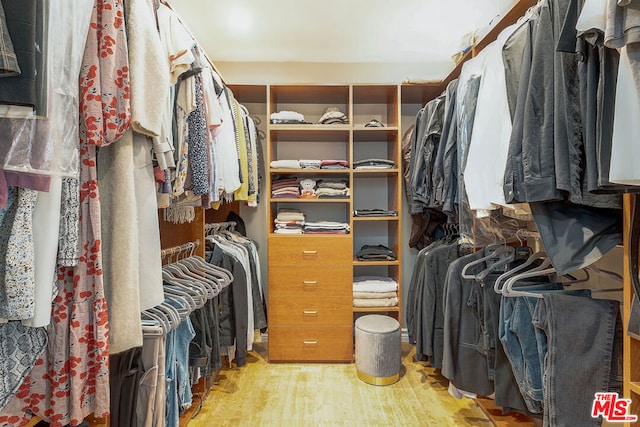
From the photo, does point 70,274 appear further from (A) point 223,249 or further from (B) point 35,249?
(A) point 223,249

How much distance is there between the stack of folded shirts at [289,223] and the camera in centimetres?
268

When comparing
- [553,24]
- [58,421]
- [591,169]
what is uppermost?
[553,24]

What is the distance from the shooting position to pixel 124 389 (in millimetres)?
1170

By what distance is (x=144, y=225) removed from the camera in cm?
102

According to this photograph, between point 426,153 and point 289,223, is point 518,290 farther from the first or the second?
point 289,223

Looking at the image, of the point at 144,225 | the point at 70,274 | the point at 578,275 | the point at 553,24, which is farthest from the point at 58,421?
the point at 578,275

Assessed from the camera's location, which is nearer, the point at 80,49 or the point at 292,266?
the point at 80,49

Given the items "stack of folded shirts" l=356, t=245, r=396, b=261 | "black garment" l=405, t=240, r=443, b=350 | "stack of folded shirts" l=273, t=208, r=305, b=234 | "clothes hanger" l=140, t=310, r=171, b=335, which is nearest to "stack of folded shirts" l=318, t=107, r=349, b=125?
"stack of folded shirts" l=273, t=208, r=305, b=234

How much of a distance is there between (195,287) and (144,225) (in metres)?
0.71

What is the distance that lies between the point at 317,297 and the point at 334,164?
1.02 meters

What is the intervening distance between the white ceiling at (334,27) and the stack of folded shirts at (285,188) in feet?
3.61

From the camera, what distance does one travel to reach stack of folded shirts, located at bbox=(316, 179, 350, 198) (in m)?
2.71

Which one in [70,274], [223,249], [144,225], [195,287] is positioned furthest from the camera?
→ [223,249]

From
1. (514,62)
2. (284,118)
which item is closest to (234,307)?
(284,118)
